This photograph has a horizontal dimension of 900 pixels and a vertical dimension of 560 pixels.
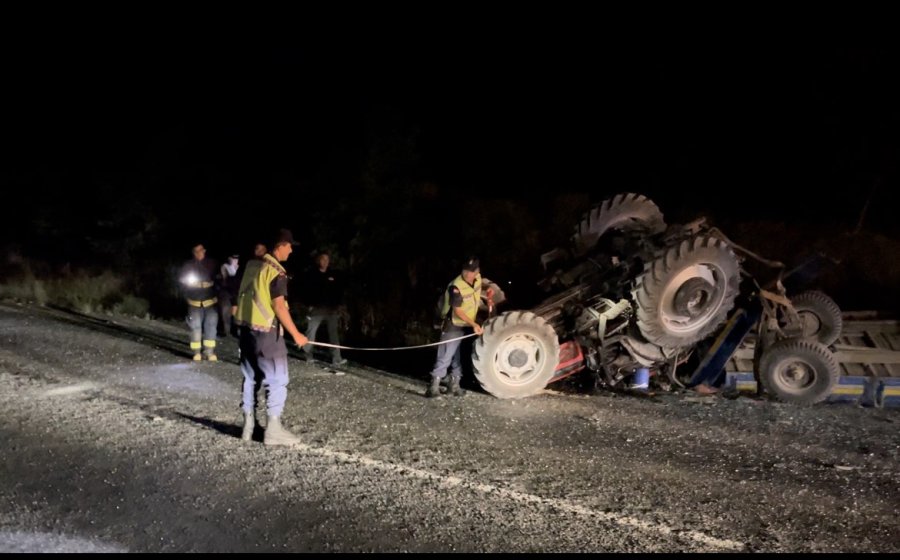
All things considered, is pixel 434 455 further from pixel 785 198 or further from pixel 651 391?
pixel 785 198

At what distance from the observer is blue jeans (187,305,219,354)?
30.3ft

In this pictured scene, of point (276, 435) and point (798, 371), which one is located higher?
point (798, 371)

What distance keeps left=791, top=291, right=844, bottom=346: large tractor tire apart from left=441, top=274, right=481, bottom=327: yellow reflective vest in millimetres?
4170

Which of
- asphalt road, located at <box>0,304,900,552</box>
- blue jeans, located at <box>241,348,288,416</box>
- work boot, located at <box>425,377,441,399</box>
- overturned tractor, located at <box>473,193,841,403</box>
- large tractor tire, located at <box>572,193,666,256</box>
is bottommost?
asphalt road, located at <box>0,304,900,552</box>

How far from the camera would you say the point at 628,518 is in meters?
5.04

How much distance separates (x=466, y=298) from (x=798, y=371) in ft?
12.6

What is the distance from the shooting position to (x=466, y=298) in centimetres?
818

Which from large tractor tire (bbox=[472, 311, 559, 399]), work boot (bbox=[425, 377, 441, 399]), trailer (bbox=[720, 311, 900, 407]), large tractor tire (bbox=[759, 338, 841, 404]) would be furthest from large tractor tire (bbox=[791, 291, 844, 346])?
work boot (bbox=[425, 377, 441, 399])

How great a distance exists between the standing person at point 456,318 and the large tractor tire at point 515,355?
22 centimetres

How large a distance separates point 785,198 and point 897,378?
658 inches

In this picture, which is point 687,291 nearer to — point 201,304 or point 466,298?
point 466,298

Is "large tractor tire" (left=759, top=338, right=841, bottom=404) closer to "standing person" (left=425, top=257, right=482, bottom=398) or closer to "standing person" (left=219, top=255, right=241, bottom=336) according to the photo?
"standing person" (left=425, top=257, right=482, bottom=398)

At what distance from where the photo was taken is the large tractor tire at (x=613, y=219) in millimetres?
9094

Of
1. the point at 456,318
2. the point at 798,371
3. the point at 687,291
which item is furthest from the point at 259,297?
the point at 798,371
